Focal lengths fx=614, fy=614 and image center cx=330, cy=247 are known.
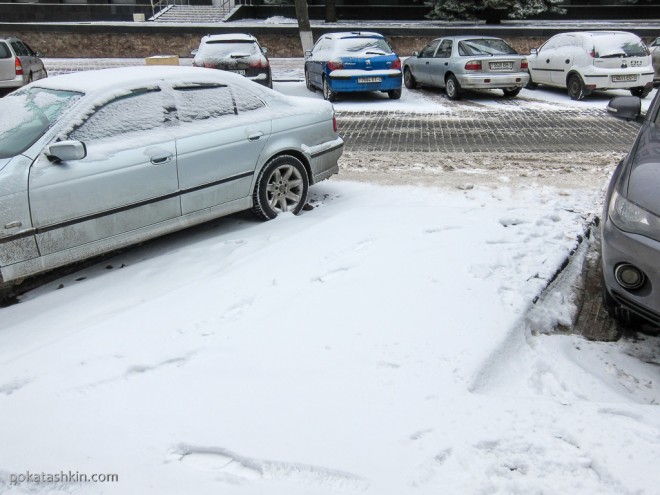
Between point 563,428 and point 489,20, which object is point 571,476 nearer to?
point 563,428

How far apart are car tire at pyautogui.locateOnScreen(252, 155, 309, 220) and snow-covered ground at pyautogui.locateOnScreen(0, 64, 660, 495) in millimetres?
670

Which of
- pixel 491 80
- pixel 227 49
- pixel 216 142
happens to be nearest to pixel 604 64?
pixel 491 80

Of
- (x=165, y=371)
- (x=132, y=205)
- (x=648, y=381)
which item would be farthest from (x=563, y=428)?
(x=132, y=205)

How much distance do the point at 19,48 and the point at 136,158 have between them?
1445 cm

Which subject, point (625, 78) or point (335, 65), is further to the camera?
point (335, 65)

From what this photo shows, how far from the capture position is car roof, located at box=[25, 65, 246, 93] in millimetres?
5102

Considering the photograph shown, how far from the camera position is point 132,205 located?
196 inches

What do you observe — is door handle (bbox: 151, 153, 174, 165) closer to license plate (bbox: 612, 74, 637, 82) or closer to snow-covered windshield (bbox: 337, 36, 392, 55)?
snow-covered windshield (bbox: 337, 36, 392, 55)

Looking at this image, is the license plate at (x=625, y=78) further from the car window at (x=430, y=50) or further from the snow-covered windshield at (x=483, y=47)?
the car window at (x=430, y=50)

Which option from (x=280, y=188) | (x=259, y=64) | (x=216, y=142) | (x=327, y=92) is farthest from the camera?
(x=327, y=92)

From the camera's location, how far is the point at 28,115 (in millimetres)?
5020

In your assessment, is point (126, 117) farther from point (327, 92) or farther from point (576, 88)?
point (576, 88)

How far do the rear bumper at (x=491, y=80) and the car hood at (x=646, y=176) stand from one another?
10.4 m

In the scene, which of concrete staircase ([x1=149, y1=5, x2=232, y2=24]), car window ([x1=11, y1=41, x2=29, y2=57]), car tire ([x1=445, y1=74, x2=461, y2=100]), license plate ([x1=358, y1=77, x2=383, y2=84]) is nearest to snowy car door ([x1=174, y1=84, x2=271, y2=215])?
license plate ([x1=358, y1=77, x2=383, y2=84])
